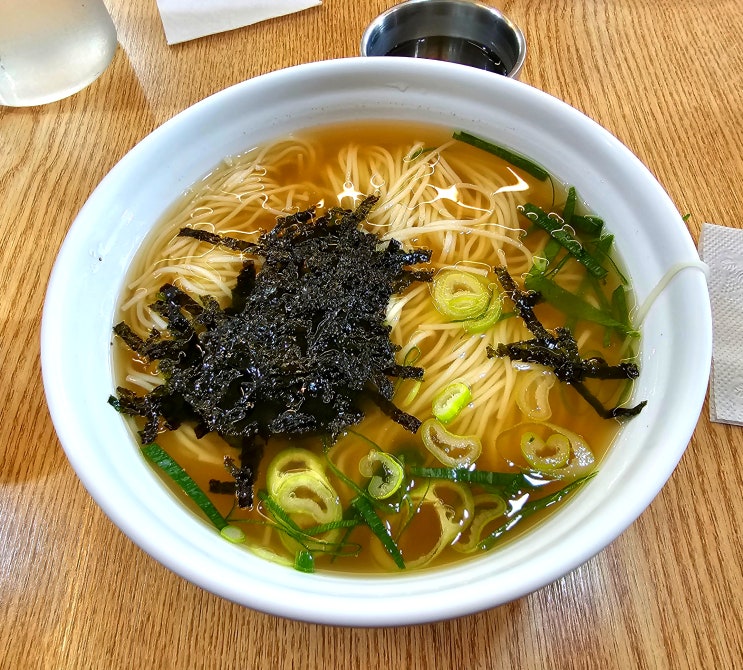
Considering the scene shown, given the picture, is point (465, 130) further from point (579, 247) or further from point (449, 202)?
point (579, 247)

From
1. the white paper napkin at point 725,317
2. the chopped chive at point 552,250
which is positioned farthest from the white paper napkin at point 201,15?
the white paper napkin at point 725,317

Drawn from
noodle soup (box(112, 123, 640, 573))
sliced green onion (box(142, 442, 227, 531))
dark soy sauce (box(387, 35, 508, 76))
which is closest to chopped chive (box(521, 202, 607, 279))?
noodle soup (box(112, 123, 640, 573))

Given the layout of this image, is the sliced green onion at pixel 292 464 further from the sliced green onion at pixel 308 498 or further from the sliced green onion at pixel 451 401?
the sliced green onion at pixel 451 401

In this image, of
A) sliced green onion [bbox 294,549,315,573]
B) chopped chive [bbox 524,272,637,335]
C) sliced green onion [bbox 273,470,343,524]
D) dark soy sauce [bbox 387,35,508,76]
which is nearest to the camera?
sliced green onion [bbox 294,549,315,573]

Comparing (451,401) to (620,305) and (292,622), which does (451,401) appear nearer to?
(620,305)

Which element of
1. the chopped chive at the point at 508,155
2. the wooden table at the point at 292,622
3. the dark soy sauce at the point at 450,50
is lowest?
the wooden table at the point at 292,622

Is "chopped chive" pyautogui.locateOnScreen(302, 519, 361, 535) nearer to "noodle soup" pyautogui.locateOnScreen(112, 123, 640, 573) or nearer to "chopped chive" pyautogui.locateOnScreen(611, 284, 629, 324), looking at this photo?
"noodle soup" pyautogui.locateOnScreen(112, 123, 640, 573)

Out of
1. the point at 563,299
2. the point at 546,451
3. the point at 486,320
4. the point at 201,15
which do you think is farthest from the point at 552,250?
the point at 201,15
